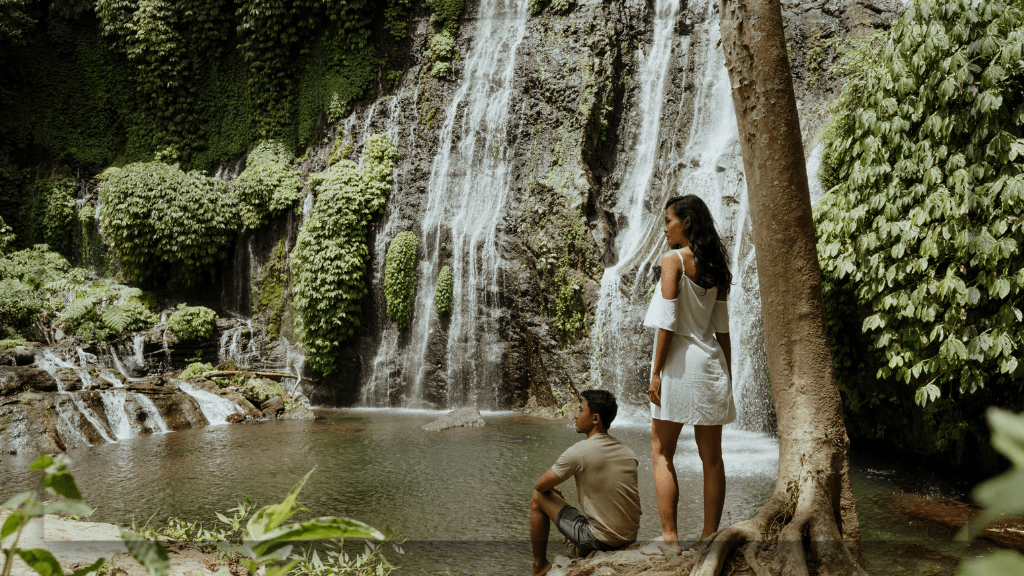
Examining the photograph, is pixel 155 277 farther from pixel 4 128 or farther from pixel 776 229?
pixel 776 229

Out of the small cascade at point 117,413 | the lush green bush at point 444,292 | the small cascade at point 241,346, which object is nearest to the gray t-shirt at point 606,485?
the small cascade at point 117,413

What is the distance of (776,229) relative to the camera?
3.61 m

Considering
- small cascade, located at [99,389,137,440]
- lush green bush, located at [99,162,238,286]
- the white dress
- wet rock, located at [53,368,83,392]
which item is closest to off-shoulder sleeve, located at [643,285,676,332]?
the white dress

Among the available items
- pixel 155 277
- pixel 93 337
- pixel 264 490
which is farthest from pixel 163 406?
pixel 155 277

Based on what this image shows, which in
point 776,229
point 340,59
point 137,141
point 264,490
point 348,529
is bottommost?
point 264,490

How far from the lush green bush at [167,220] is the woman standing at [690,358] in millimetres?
15367

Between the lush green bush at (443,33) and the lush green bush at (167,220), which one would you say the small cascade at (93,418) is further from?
the lush green bush at (443,33)

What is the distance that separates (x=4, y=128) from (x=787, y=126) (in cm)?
2359

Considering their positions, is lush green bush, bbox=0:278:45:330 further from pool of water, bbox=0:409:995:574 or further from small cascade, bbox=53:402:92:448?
pool of water, bbox=0:409:995:574

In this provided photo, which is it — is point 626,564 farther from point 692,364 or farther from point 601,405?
point 692,364

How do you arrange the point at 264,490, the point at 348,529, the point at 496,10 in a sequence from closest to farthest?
the point at 348,529, the point at 264,490, the point at 496,10

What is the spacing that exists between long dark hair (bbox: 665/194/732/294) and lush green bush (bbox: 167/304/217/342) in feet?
46.6

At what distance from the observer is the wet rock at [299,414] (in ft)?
40.2

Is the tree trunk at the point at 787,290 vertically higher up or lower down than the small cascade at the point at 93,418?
higher up
